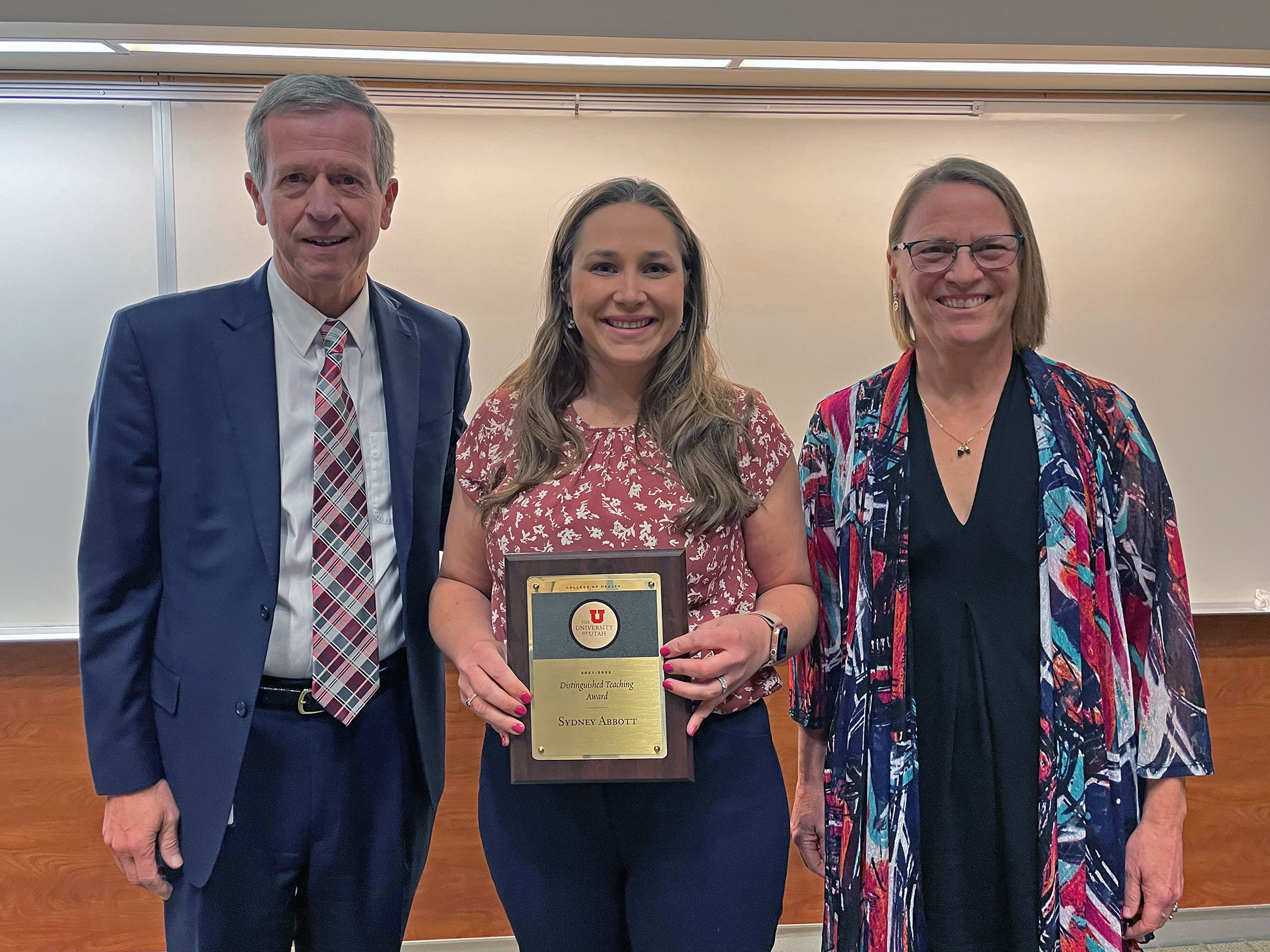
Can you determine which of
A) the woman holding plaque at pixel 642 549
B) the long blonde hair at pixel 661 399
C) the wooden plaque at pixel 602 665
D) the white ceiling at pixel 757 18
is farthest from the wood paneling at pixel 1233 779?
the wooden plaque at pixel 602 665

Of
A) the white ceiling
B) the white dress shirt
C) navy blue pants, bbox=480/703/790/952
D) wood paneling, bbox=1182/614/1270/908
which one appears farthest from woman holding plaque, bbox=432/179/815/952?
wood paneling, bbox=1182/614/1270/908

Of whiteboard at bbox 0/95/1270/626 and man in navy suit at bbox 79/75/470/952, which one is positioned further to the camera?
whiteboard at bbox 0/95/1270/626

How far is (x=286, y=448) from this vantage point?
1.60 metres

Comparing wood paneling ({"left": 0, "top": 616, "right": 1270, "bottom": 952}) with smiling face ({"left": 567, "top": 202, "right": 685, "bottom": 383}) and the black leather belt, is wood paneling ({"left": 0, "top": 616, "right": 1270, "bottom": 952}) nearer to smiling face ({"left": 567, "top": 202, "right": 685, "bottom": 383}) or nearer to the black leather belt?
the black leather belt

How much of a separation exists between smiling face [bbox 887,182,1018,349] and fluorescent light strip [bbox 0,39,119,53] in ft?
6.66

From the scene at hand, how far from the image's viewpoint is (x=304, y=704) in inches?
61.3

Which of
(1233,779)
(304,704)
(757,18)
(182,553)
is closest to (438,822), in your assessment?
(304,704)

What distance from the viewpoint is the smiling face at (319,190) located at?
5.18 ft

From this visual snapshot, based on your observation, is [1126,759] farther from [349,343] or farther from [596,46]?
[596,46]

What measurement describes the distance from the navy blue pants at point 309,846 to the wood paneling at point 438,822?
1.35 m

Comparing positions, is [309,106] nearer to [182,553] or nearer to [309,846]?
[182,553]

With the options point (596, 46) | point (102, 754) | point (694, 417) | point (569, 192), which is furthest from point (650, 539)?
point (569, 192)

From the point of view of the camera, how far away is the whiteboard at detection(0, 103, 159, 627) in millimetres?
2805

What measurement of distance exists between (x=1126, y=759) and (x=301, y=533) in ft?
4.48
